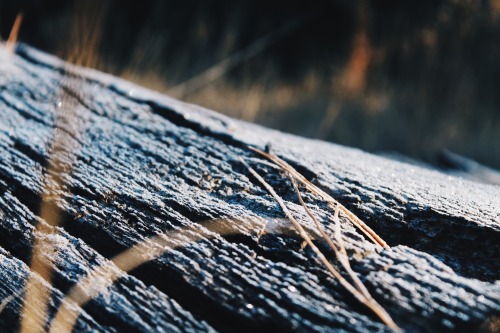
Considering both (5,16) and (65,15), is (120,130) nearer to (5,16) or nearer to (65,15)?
(65,15)

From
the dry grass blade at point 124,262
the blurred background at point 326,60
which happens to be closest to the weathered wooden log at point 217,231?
the dry grass blade at point 124,262

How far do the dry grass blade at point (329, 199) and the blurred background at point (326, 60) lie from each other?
8.54 feet

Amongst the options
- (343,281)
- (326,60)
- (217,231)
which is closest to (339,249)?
(343,281)

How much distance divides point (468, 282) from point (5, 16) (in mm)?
4514

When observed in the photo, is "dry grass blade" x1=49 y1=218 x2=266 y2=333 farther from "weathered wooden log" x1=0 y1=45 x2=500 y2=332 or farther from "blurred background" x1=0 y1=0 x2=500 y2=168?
"blurred background" x1=0 y1=0 x2=500 y2=168

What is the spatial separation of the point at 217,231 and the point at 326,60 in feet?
13.5

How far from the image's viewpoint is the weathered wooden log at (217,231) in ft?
2.11

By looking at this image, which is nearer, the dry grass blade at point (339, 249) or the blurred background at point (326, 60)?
the dry grass blade at point (339, 249)

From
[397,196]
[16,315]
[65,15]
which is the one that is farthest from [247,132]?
[65,15]

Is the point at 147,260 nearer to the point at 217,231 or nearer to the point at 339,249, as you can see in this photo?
the point at 217,231

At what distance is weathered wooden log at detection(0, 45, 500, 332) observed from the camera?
643 mm

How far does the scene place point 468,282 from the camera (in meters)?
0.67

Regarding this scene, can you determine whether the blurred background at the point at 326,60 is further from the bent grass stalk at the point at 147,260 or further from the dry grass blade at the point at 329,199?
the bent grass stalk at the point at 147,260

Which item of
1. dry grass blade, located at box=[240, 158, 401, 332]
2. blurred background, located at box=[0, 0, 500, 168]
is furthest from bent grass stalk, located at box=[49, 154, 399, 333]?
blurred background, located at box=[0, 0, 500, 168]
